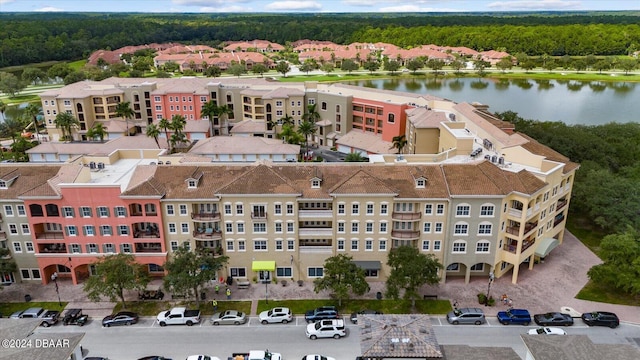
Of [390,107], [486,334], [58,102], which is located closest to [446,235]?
[486,334]

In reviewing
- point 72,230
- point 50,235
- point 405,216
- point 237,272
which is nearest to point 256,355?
point 237,272

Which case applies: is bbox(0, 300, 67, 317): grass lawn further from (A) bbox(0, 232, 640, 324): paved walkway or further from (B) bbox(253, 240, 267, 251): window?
(B) bbox(253, 240, 267, 251): window

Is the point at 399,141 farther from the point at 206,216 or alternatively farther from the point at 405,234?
the point at 206,216

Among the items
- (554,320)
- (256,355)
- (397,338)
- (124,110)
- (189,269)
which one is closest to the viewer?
(397,338)

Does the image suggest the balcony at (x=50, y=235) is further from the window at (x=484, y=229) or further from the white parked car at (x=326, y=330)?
the window at (x=484, y=229)

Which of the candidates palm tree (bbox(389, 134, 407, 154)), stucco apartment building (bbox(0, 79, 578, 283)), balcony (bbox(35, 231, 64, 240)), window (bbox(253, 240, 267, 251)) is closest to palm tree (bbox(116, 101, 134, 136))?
stucco apartment building (bbox(0, 79, 578, 283))

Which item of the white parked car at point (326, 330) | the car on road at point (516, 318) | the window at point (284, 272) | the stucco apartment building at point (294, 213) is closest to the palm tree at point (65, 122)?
the stucco apartment building at point (294, 213)
